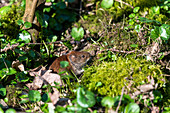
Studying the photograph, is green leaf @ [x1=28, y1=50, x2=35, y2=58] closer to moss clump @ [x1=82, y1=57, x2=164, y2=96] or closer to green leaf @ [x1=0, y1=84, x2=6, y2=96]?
green leaf @ [x1=0, y1=84, x2=6, y2=96]

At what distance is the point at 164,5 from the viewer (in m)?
4.20

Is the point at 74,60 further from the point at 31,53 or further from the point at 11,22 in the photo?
the point at 11,22

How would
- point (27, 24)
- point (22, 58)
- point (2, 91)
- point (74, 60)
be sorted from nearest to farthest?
1. point (2, 91)
2. point (22, 58)
3. point (27, 24)
4. point (74, 60)

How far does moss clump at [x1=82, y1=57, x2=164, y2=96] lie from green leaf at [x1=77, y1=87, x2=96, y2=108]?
0.48m

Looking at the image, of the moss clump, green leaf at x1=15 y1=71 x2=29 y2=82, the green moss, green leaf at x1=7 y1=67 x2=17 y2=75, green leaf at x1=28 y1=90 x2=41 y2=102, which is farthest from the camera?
the green moss

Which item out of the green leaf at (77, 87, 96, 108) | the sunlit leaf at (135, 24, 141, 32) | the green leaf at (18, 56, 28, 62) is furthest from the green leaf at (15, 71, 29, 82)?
the sunlit leaf at (135, 24, 141, 32)

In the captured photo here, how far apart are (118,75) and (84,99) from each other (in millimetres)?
845

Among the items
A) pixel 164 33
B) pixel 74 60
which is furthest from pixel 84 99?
pixel 164 33

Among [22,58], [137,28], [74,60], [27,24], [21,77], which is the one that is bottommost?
[21,77]

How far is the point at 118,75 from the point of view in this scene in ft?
9.56

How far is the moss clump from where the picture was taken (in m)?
2.81

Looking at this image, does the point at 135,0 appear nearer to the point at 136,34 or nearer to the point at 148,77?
the point at 136,34

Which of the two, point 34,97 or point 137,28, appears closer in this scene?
point 34,97

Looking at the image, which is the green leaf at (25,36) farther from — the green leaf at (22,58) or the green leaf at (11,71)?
the green leaf at (11,71)
